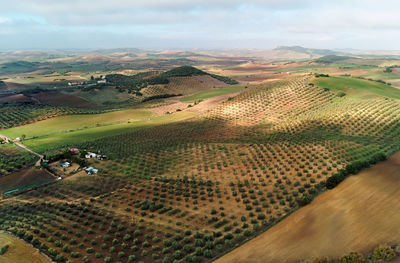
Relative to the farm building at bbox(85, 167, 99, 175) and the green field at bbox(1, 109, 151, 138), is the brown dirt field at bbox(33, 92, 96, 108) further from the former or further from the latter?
the farm building at bbox(85, 167, 99, 175)

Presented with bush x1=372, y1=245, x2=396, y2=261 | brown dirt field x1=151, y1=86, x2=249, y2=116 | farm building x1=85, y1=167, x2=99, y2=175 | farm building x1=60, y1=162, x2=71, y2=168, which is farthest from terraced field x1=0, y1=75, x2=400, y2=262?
brown dirt field x1=151, y1=86, x2=249, y2=116

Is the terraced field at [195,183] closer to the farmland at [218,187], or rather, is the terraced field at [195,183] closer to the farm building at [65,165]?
the farmland at [218,187]

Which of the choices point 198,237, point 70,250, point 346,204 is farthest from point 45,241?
point 346,204

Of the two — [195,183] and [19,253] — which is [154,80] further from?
[19,253]

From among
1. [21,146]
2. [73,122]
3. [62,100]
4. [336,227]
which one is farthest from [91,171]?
[62,100]

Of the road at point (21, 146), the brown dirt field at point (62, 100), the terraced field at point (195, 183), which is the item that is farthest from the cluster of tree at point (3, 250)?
the brown dirt field at point (62, 100)
